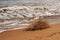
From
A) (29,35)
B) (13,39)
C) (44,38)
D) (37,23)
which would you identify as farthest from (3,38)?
(37,23)

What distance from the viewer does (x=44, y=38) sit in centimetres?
484

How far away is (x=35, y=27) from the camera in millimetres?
6102

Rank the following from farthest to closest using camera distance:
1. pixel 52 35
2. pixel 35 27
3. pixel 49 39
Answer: pixel 35 27 → pixel 52 35 → pixel 49 39

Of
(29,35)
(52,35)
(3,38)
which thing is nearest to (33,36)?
(29,35)

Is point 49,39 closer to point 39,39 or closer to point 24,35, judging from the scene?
point 39,39

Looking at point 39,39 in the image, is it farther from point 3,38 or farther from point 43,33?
point 3,38

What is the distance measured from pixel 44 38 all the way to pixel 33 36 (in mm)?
397

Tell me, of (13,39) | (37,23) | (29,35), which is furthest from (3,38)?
(37,23)

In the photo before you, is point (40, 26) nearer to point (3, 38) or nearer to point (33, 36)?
point (33, 36)

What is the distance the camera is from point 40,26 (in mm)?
6180

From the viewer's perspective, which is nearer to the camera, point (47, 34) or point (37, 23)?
point (47, 34)

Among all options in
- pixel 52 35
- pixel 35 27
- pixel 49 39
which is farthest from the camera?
pixel 35 27

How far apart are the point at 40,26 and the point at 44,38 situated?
1369 mm

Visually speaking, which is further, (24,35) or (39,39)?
(24,35)
